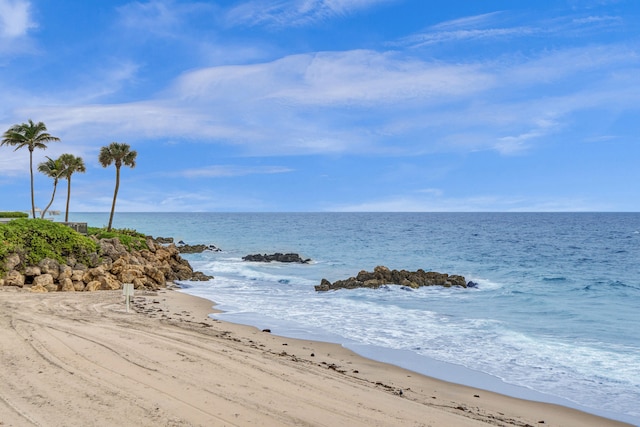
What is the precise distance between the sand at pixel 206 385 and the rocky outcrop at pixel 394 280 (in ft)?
51.1

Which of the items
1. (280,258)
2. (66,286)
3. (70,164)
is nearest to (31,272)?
(66,286)

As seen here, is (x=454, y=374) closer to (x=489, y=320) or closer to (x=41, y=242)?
(x=489, y=320)

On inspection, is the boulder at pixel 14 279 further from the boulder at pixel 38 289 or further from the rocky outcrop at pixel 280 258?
the rocky outcrop at pixel 280 258

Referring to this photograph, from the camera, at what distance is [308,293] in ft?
93.5

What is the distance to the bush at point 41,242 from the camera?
24.5 meters

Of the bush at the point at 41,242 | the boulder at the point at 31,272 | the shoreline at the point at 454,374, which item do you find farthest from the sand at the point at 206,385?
the bush at the point at 41,242

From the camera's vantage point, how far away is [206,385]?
926 centimetres

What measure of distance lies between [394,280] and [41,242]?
2059cm

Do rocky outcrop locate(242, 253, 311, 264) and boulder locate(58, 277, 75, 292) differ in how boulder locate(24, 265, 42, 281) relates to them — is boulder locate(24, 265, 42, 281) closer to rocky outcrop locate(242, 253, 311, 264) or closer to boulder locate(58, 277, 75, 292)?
boulder locate(58, 277, 75, 292)

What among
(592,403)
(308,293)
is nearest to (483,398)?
(592,403)

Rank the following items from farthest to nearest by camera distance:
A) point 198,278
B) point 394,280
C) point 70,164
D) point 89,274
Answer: point 70,164, point 198,278, point 394,280, point 89,274

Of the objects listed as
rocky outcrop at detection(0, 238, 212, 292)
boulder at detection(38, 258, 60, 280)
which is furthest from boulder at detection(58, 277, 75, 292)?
boulder at detection(38, 258, 60, 280)

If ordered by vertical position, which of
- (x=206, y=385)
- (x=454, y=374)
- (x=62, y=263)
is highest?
(x=62, y=263)

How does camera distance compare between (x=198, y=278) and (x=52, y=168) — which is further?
(x=52, y=168)
